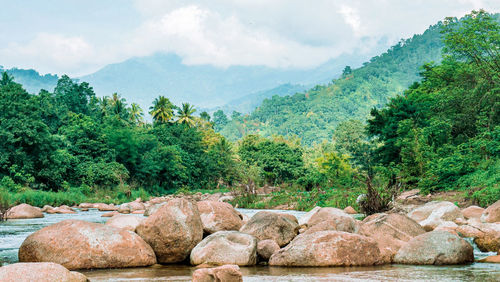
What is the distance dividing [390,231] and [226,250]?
11.1ft

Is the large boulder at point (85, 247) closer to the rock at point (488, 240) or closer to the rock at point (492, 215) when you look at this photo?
the rock at point (488, 240)

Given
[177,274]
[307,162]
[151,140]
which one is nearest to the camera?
[177,274]

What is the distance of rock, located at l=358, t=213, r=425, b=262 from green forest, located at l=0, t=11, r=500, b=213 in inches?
183

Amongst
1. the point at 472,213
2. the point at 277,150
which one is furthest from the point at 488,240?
the point at 277,150

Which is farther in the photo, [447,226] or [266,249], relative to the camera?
[447,226]

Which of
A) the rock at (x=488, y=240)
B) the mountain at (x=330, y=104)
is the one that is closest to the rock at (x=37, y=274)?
the rock at (x=488, y=240)

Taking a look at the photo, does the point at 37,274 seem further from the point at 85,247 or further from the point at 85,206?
the point at 85,206

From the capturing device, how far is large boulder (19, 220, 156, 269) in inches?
320

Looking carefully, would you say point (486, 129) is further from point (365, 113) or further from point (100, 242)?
point (365, 113)

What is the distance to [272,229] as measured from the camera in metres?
10.0

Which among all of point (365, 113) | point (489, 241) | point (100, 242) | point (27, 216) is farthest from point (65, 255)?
point (365, 113)

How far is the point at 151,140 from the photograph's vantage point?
5278 cm

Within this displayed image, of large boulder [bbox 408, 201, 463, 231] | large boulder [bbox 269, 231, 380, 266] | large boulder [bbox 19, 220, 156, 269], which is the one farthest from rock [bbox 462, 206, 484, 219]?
large boulder [bbox 19, 220, 156, 269]

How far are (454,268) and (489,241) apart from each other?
1.96 metres
